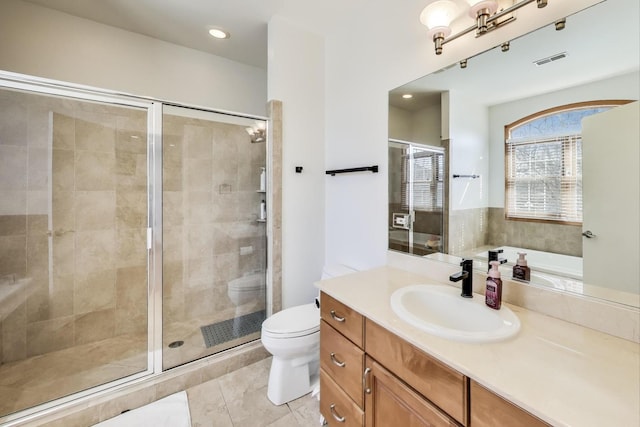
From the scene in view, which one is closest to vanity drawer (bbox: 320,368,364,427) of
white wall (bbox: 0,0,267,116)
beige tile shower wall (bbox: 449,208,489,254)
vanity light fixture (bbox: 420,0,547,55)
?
beige tile shower wall (bbox: 449,208,489,254)

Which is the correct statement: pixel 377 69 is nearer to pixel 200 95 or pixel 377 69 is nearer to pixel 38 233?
pixel 200 95

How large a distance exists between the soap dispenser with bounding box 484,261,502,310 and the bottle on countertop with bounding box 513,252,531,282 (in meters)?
0.15

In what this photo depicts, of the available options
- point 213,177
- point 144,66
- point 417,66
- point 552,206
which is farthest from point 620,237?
point 144,66

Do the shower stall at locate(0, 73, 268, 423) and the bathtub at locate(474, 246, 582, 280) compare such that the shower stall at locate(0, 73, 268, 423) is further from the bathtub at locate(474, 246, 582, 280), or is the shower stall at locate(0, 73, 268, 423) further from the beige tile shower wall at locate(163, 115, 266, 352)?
the bathtub at locate(474, 246, 582, 280)

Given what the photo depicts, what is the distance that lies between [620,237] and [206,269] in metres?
2.61

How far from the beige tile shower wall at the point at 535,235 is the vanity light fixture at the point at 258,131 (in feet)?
5.74

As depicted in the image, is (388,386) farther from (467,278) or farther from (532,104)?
(532,104)

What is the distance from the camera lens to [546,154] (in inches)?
42.0

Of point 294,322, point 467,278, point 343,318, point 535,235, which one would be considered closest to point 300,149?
point 294,322

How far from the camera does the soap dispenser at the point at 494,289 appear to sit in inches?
40.7

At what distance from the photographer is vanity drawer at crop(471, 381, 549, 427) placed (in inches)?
24.0

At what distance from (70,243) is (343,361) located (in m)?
2.37

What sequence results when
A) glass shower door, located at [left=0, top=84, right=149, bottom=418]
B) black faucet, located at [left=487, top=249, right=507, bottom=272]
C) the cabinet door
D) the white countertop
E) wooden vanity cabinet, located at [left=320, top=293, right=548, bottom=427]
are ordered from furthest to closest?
glass shower door, located at [left=0, top=84, right=149, bottom=418]
black faucet, located at [left=487, top=249, right=507, bottom=272]
the cabinet door
wooden vanity cabinet, located at [left=320, top=293, right=548, bottom=427]
the white countertop

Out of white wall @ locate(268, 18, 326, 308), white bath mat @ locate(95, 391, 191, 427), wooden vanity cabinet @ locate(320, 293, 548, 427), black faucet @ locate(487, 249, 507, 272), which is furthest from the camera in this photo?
white wall @ locate(268, 18, 326, 308)
